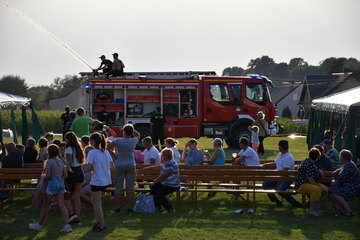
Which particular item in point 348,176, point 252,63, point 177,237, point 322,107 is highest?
point 252,63

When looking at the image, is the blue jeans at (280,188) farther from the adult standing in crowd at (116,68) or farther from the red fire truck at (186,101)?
the adult standing in crowd at (116,68)

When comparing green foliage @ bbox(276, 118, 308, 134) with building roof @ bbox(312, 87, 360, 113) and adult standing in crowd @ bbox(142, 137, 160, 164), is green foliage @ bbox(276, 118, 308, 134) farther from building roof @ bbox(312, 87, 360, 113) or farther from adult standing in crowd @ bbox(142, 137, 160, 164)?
adult standing in crowd @ bbox(142, 137, 160, 164)

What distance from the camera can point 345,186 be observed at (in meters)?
12.6

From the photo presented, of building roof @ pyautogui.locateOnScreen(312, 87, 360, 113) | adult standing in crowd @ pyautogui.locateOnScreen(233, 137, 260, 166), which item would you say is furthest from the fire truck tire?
adult standing in crowd @ pyautogui.locateOnScreen(233, 137, 260, 166)

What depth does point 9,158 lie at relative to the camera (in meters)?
14.1

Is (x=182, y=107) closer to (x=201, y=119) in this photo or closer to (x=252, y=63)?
(x=201, y=119)

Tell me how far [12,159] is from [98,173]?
367 cm

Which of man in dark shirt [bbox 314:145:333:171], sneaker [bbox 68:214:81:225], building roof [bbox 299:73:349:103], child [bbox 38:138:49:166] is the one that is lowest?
sneaker [bbox 68:214:81:225]

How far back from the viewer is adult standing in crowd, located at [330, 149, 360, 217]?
12.5 metres

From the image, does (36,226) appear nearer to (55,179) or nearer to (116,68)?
(55,179)

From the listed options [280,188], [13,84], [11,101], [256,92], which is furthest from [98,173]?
[13,84]

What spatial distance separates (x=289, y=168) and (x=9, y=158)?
5492 mm

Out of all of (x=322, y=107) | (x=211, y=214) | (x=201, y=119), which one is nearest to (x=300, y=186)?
(x=211, y=214)

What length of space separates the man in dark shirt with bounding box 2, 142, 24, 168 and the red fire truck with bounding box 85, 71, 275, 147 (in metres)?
11.2
